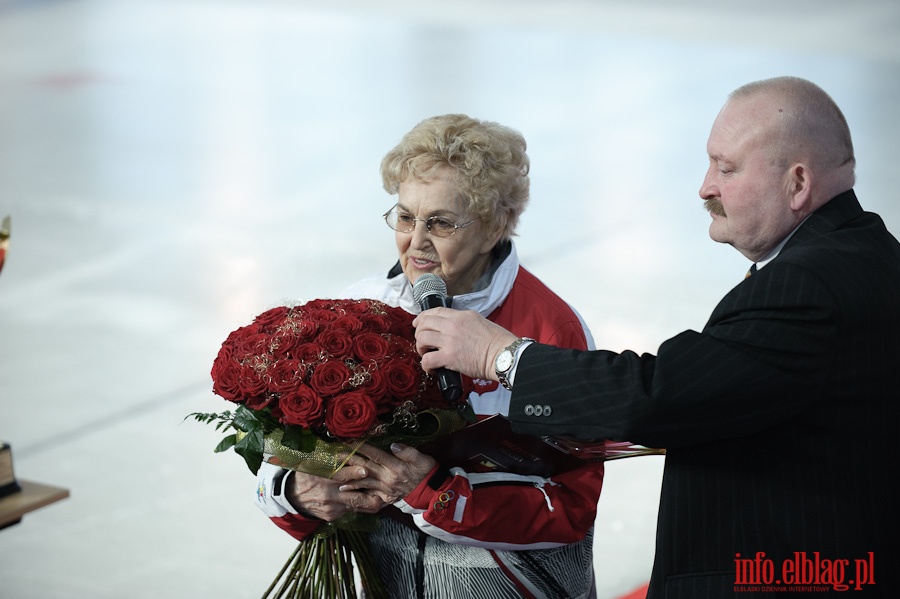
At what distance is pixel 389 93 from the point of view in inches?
481

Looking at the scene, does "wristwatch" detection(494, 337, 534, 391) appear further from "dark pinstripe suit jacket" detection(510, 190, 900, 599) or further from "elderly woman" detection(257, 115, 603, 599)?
"elderly woman" detection(257, 115, 603, 599)

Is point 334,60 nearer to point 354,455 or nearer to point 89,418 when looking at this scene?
point 89,418

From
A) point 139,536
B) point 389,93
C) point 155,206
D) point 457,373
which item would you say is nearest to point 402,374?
point 457,373

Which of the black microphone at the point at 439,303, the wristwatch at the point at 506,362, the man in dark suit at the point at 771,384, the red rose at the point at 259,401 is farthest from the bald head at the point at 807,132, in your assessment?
the red rose at the point at 259,401

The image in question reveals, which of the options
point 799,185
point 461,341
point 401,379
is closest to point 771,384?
point 799,185

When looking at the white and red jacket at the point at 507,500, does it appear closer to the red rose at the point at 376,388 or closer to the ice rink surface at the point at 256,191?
the red rose at the point at 376,388

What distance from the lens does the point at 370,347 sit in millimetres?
2119

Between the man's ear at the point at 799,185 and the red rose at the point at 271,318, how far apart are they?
995 mm

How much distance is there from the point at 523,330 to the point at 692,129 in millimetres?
8807

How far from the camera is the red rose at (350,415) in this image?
1987 mm

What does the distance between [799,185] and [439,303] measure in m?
0.77

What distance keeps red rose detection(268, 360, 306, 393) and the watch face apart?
37 cm

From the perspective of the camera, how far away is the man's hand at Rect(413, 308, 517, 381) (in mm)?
1978

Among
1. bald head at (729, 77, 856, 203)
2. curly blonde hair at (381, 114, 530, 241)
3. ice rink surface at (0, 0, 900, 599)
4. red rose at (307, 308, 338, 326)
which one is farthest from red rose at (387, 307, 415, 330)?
ice rink surface at (0, 0, 900, 599)
